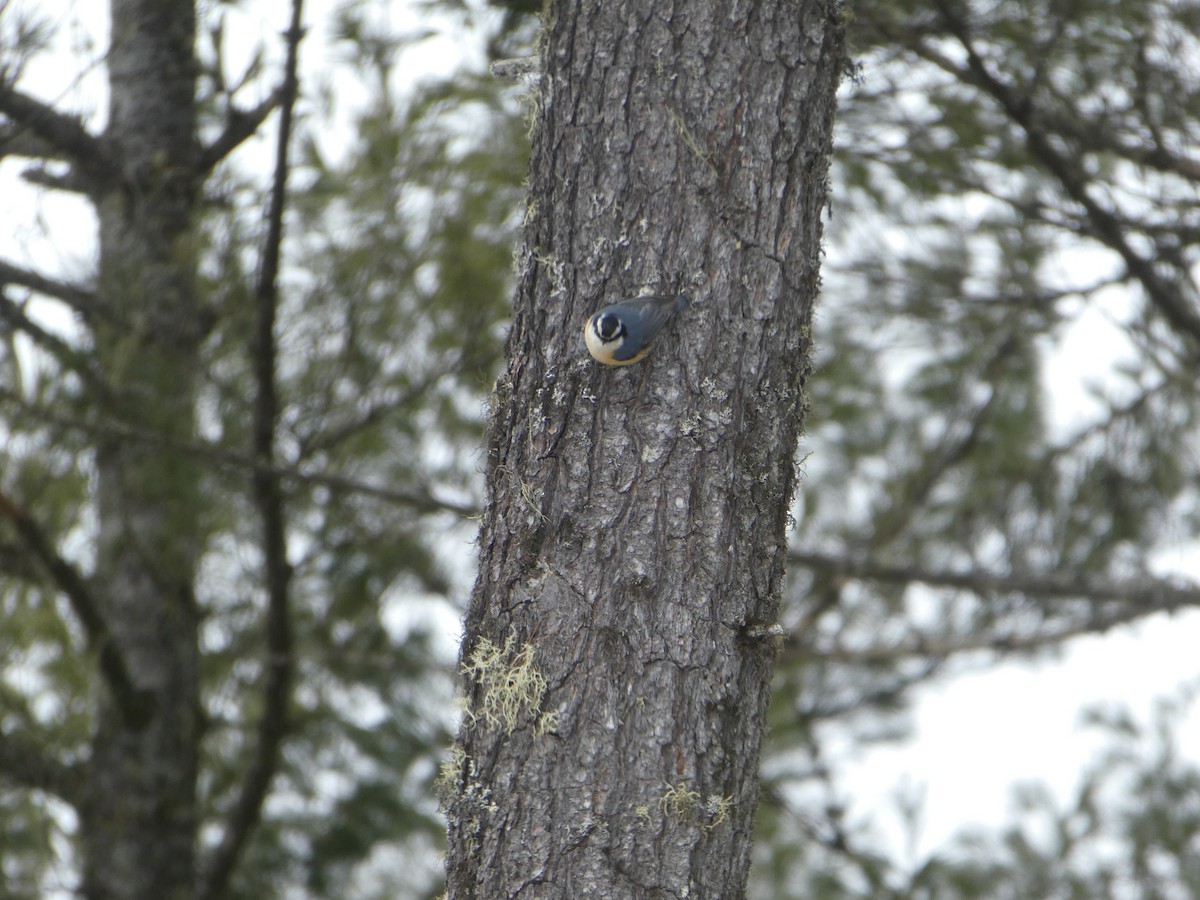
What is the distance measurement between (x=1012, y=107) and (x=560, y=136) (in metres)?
1.42

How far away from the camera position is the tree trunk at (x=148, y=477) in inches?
99.8

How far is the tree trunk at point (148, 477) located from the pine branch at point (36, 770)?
0.10 m

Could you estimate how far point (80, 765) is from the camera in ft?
9.77

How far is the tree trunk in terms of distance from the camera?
2.54 metres

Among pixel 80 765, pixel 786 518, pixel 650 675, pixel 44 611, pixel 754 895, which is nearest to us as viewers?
pixel 650 675

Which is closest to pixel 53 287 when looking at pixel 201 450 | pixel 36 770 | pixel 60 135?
pixel 60 135

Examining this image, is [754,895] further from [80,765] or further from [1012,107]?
[1012,107]

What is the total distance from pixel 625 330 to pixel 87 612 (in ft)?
6.32

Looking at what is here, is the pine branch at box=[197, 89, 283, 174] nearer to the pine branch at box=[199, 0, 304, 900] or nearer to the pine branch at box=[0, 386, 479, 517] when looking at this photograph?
the pine branch at box=[199, 0, 304, 900]

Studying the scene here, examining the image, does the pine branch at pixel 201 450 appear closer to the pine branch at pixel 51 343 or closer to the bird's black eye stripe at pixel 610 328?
→ the pine branch at pixel 51 343

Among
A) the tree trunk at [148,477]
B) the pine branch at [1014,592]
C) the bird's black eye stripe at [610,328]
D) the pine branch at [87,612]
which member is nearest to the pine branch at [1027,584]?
the pine branch at [1014,592]

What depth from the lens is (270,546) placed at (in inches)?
105

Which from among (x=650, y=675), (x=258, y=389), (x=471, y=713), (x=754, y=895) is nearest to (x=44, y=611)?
(x=258, y=389)

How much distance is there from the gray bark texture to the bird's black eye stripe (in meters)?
0.06
